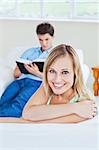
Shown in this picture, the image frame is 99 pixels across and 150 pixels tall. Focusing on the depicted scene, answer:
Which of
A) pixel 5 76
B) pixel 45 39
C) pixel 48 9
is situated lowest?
pixel 5 76

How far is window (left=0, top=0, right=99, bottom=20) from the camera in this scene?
1673 millimetres

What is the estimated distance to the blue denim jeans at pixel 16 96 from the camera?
1300 millimetres

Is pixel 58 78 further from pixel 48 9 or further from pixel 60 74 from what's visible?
pixel 48 9

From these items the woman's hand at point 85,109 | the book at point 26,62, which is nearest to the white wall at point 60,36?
the book at point 26,62

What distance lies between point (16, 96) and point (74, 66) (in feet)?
0.84

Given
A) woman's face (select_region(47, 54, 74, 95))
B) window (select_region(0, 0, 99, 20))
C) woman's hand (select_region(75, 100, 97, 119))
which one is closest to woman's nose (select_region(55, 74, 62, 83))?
woman's face (select_region(47, 54, 74, 95))

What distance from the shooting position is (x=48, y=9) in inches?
69.6

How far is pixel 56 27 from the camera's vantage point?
1647mm

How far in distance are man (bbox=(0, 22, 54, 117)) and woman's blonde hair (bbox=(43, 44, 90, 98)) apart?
0.03 metres

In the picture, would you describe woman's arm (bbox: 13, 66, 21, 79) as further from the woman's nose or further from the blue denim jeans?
the woman's nose

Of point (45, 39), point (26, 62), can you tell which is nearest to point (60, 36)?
point (45, 39)

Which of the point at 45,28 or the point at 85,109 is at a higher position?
the point at 45,28

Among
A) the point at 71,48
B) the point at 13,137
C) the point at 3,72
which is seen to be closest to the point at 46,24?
the point at 71,48

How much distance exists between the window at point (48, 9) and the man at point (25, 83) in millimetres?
183
